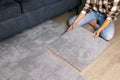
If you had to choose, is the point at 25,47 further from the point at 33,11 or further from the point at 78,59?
the point at 78,59

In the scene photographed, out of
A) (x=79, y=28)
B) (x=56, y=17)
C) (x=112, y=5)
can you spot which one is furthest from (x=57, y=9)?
(x=112, y=5)

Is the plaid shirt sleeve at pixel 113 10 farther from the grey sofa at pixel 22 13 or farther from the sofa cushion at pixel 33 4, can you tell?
the sofa cushion at pixel 33 4

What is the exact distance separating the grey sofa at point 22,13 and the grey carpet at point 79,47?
0.33m

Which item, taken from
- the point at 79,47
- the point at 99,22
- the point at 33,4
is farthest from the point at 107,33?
the point at 33,4

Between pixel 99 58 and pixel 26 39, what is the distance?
0.77m

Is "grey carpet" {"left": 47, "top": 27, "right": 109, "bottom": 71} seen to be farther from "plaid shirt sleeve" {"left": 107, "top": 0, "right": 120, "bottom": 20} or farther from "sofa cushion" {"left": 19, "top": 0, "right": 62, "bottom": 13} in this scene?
"sofa cushion" {"left": 19, "top": 0, "right": 62, "bottom": 13}

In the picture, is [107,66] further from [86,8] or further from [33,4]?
[33,4]

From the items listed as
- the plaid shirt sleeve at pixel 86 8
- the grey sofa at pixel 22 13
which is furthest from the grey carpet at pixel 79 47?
the grey sofa at pixel 22 13

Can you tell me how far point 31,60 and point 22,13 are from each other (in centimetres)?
48

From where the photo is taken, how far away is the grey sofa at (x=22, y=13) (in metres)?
1.50

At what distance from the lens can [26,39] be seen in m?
1.72

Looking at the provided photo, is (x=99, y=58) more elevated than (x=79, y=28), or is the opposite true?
(x=79, y=28)

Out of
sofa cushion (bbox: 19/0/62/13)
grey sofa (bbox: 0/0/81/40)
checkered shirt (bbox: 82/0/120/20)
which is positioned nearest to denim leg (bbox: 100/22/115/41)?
checkered shirt (bbox: 82/0/120/20)

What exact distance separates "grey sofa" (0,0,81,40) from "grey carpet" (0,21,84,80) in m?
0.11
